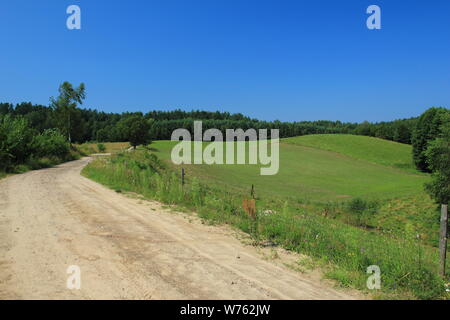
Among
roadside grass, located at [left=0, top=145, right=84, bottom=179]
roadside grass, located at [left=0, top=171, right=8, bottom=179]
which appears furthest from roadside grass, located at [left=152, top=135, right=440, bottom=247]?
roadside grass, located at [left=0, top=171, right=8, bottom=179]

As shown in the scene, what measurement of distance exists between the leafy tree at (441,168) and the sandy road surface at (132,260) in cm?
3314

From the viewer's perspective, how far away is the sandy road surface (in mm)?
4703

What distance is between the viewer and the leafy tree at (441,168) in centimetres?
3166

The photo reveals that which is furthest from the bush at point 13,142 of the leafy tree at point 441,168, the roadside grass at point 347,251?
the leafy tree at point 441,168

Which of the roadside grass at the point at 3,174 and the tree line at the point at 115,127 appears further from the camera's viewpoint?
the tree line at the point at 115,127

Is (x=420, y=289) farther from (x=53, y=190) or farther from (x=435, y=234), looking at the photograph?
(x=435, y=234)

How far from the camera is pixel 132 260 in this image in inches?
235

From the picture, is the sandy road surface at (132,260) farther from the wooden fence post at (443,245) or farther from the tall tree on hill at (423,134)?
the tall tree on hill at (423,134)

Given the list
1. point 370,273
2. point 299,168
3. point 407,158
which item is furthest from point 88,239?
point 407,158

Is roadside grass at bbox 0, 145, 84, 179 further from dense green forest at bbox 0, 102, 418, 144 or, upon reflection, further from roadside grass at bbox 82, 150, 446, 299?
dense green forest at bbox 0, 102, 418, 144

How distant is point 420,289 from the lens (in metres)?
5.17

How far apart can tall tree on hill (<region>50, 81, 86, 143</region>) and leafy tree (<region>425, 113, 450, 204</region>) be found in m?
54.2

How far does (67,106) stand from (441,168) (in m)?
56.9

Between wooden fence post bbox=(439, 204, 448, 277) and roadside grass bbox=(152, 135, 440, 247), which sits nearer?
wooden fence post bbox=(439, 204, 448, 277)
